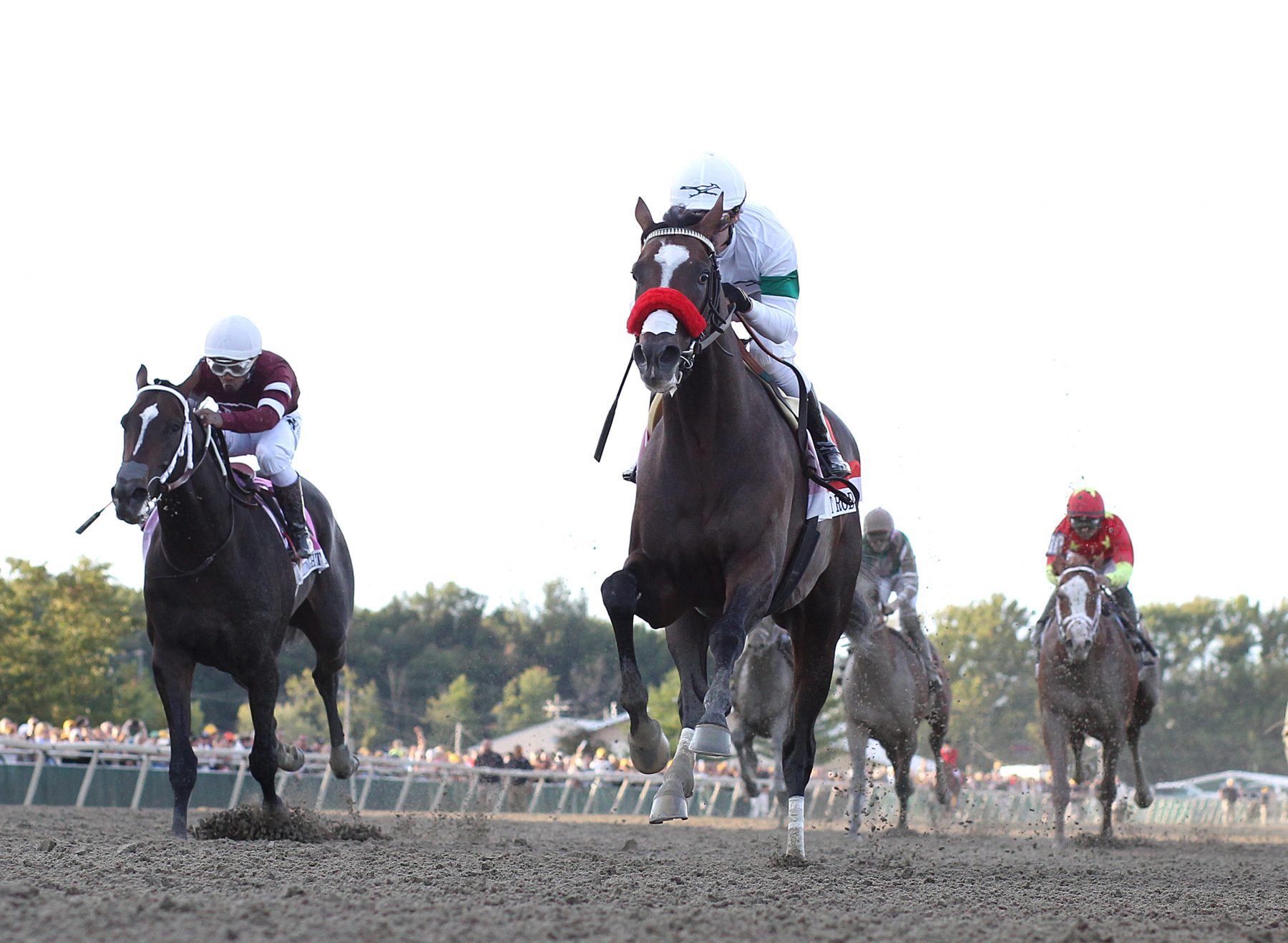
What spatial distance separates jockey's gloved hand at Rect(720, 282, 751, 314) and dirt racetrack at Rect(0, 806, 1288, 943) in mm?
2760

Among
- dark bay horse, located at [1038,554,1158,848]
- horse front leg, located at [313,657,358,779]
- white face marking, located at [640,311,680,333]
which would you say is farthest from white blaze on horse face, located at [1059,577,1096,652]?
white face marking, located at [640,311,680,333]

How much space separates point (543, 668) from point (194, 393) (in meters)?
56.2

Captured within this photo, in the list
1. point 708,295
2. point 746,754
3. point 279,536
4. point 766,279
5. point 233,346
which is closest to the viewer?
point 708,295

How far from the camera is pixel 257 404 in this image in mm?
10008

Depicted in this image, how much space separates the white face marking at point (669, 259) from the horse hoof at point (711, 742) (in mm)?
1981

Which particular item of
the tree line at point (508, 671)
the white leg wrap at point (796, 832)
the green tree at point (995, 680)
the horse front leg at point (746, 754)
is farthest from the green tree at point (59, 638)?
the green tree at point (995, 680)

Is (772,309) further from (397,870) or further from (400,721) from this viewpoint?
(400,721)

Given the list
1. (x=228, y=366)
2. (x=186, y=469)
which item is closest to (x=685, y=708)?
(x=186, y=469)

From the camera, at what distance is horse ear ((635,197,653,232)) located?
7.37 metres

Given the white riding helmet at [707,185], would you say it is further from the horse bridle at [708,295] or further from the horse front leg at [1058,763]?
the horse front leg at [1058,763]

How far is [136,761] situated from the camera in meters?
20.5

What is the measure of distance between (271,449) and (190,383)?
1069 millimetres

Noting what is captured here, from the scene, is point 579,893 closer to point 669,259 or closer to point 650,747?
point 650,747

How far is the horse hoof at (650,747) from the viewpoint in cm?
717
